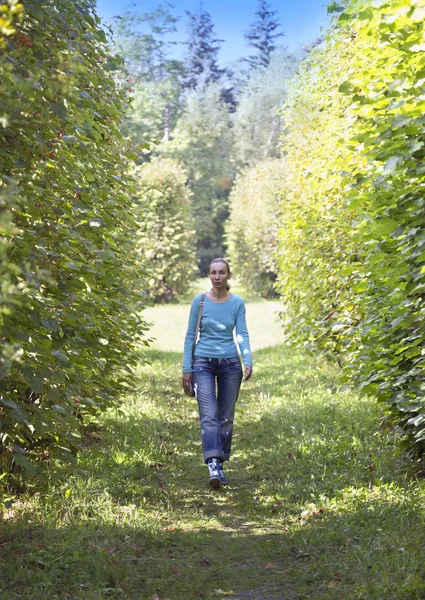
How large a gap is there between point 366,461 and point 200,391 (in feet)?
5.46

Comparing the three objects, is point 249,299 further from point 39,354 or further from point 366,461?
point 39,354

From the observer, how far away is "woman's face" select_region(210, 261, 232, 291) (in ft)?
22.0

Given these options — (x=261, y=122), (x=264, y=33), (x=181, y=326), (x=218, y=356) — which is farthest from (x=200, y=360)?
(x=264, y=33)

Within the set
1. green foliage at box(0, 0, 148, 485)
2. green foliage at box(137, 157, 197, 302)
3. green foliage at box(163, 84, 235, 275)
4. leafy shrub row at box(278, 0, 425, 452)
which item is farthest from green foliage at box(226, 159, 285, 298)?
green foliage at box(0, 0, 148, 485)

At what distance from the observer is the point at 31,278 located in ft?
10.4

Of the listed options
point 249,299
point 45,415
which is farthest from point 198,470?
point 249,299

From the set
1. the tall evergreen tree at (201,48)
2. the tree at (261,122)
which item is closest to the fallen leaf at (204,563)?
the tree at (261,122)

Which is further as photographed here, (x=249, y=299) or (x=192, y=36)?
(x=192, y=36)

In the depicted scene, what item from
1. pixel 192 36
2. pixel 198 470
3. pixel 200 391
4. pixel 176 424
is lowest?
pixel 198 470

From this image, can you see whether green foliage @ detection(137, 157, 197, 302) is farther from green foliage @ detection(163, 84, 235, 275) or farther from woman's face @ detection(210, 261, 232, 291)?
green foliage @ detection(163, 84, 235, 275)

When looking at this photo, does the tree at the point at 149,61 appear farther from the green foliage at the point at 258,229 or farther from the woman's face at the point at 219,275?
the woman's face at the point at 219,275

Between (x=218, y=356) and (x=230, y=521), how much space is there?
62.0 inches

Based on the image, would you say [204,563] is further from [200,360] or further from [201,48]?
[201,48]

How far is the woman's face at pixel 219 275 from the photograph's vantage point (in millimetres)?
6703
